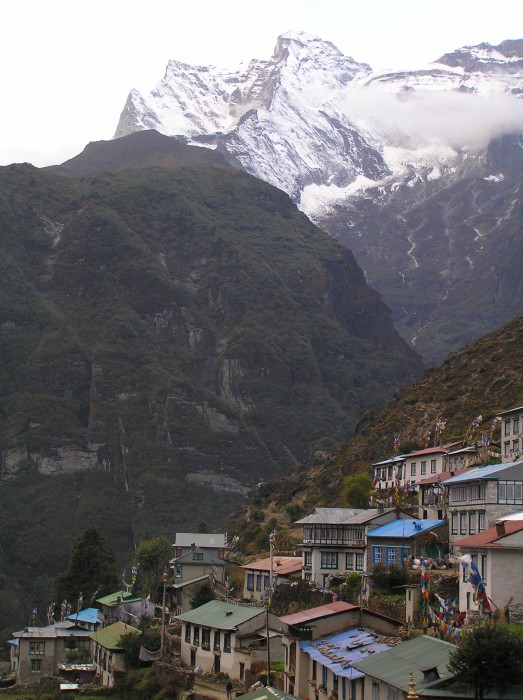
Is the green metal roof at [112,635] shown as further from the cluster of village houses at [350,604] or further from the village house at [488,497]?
the village house at [488,497]

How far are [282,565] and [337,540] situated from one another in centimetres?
960

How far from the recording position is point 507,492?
197 feet

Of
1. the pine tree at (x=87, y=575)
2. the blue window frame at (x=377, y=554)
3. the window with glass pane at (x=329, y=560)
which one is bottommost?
the pine tree at (x=87, y=575)

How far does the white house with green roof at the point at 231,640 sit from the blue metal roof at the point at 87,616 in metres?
28.3

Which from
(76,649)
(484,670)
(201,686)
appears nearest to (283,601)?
(201,686)

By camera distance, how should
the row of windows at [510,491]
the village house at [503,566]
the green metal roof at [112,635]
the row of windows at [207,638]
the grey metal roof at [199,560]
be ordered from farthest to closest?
the grey metal roof at [199,560] → the green metal roof at [112,635] → the row of windows at [207,638] → the row of windows at [510,491] → the village house at [503,566]

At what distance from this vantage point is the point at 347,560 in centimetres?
7456

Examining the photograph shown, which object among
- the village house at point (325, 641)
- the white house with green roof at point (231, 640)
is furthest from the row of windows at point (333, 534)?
the village house at point (325, 641)

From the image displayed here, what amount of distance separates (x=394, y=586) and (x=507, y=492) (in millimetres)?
8258

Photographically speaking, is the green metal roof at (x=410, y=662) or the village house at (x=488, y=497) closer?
the green metal roof at (x=410, y=662)

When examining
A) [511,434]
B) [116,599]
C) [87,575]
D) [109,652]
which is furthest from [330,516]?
[87,575]

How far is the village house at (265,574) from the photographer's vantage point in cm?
7994

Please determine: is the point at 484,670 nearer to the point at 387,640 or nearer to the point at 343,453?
the point at 387,640

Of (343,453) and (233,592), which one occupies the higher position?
(343,453)
